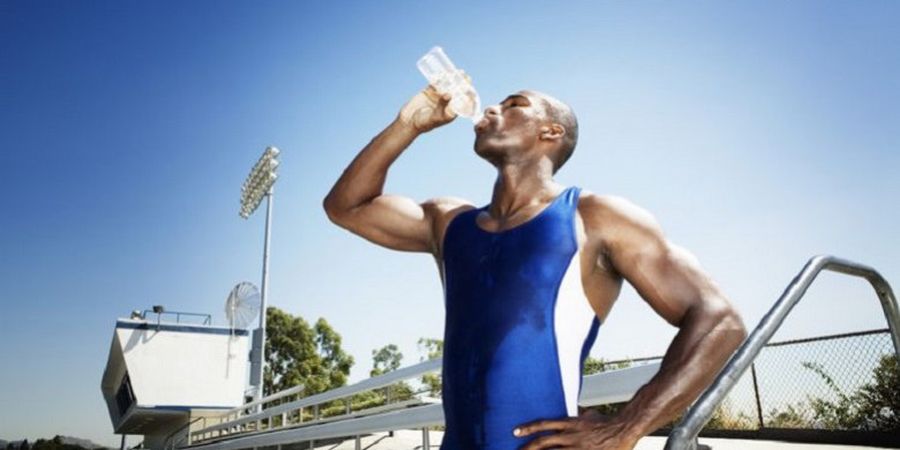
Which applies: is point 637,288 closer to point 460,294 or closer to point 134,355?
point 460,294

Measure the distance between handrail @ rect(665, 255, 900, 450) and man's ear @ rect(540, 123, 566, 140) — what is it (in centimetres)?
86

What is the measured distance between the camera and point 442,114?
7.20 feet

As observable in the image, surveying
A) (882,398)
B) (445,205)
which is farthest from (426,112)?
(882,398)

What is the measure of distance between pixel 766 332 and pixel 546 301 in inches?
21.8

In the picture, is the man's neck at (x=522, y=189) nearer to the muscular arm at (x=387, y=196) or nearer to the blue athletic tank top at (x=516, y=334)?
the blue athletic tank top at (x=516, y=334)

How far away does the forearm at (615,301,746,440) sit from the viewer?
1.36 metres

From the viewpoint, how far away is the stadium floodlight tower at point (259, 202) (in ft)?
61.5

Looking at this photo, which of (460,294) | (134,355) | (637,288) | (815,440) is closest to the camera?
(637,288)

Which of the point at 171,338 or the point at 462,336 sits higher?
the point at 171,338

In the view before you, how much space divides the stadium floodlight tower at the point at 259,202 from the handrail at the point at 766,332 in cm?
1736

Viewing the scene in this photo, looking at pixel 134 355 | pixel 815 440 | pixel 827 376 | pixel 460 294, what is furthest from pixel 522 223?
pixel 134 355

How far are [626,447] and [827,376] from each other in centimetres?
808

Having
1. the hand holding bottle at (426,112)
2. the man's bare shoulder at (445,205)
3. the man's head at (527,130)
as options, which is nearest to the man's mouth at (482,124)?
the man's head at (527,130)

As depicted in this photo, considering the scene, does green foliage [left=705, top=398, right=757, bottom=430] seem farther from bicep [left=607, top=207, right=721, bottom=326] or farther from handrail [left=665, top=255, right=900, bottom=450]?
bicep [left=607, top=207, right=721, bottom=326]
